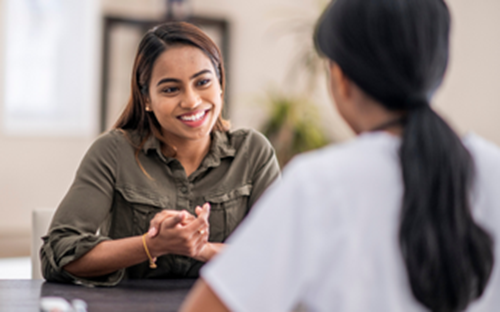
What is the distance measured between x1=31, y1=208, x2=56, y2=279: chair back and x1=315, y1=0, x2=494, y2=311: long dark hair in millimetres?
1250

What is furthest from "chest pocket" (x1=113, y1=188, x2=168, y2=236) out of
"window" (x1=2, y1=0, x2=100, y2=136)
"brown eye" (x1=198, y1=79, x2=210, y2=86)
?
"window" (x1=2, y1=0, x2=100, y2=136)

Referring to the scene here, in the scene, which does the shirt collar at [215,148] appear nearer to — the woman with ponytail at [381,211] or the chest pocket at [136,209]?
the chest pocket at [136,209]

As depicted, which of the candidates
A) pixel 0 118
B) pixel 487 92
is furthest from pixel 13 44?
pixel 487 92

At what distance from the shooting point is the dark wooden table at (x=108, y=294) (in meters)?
1.11

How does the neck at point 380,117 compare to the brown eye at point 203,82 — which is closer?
the neck at point 380,117

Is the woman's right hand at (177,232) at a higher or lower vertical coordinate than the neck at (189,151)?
lower

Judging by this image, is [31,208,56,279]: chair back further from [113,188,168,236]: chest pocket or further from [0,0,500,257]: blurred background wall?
[0,0,500,257]: blurred background wall

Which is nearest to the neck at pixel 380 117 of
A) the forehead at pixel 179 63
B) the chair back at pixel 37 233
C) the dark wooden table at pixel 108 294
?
the dark wooden table at pixel 108 294

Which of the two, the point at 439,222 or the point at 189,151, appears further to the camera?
the point at 189,151

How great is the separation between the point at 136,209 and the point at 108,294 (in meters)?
0.36

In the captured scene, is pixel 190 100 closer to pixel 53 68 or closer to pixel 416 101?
pixel 416 101

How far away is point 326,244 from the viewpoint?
65 cm

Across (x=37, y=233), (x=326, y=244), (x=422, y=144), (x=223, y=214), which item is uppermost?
(x=422, y=144)

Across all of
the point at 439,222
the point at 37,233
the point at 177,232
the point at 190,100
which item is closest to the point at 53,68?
the point at 37,233
